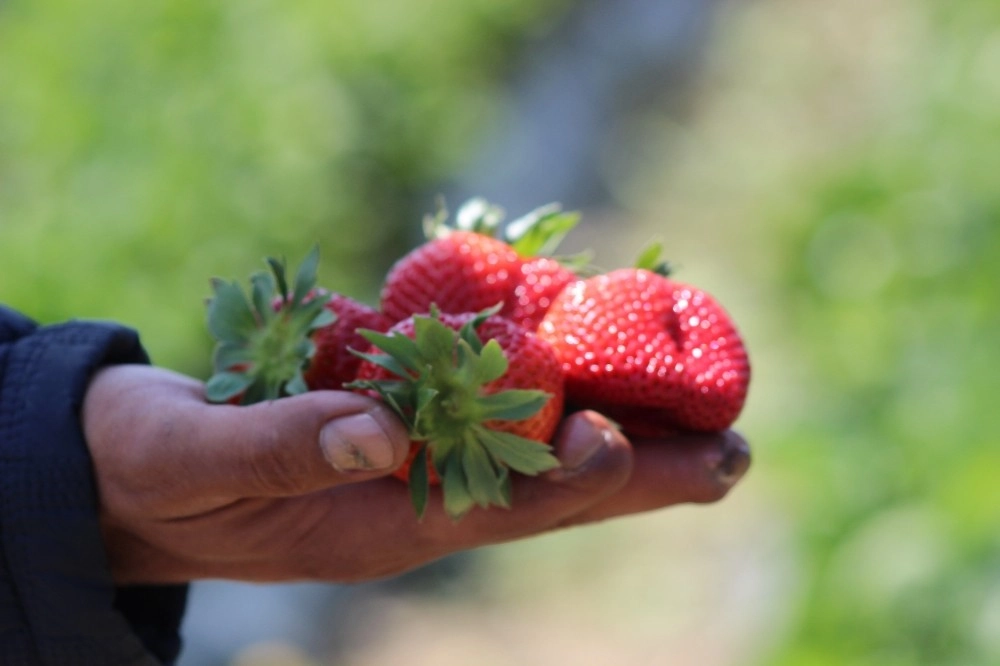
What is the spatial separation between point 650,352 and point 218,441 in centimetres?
45

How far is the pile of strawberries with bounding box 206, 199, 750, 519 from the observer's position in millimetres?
1210

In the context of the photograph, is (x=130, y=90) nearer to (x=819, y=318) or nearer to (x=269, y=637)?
(x=269, y=637)

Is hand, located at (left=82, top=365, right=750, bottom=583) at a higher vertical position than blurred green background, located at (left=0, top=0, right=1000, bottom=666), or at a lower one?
lower

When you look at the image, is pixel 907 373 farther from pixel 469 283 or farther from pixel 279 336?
pixel 279 336

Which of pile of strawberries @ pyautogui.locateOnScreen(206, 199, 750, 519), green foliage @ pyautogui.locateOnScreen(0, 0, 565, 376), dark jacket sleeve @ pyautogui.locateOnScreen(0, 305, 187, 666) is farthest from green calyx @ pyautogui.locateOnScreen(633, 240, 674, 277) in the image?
green foliage @ pyautogui.locateOnScreen(0, 0, 565, 376)

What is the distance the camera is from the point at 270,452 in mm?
1141

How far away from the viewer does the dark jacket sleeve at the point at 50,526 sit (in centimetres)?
123

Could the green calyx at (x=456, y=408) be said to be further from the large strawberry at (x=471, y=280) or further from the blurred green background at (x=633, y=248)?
the blurred green background at (x=633, y=248)

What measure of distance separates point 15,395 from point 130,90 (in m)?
3.03

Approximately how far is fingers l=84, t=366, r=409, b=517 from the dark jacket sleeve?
31mm

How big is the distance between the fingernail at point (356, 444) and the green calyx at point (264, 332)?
0.24m

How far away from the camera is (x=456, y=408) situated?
122cm

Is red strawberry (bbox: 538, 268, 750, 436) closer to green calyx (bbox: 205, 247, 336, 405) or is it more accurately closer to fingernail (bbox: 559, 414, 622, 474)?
fingernail (bbox: 559, 414, 622, 474)

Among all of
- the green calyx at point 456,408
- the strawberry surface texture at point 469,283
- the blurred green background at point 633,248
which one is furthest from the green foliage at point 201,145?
the green calyx at point 456,408
